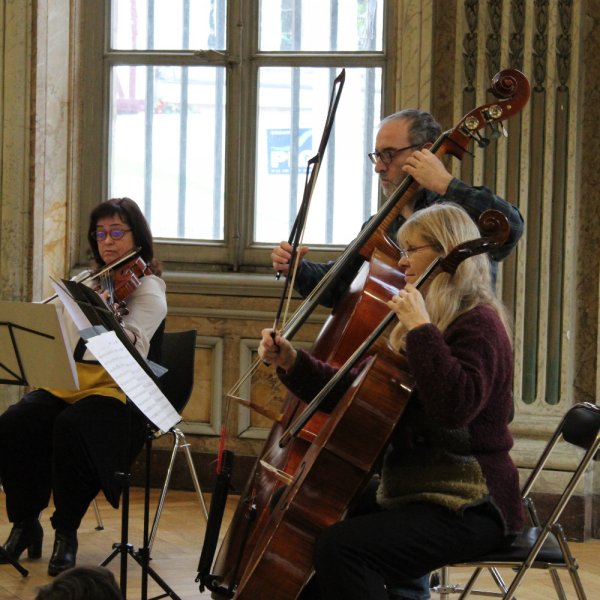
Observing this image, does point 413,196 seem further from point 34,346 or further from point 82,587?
point 82,587

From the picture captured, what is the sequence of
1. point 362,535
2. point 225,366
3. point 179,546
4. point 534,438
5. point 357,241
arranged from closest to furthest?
point 362,535
point 357,241
point 179,546
point 534,438
point 225,366

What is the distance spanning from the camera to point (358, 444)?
2.35m

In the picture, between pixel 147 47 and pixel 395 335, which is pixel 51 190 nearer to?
pixel 147 47

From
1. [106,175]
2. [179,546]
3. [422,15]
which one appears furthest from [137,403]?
[106,175]

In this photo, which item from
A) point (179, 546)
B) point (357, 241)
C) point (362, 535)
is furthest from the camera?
point (179, 546)

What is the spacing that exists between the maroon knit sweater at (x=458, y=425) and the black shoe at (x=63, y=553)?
145cm

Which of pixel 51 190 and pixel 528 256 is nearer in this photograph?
pixel 528 256

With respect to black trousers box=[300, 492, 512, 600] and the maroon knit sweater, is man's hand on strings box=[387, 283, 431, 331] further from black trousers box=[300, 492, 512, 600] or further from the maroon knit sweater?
black trousers box=[300, 492, 512, 600]

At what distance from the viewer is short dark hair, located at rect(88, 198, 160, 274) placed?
3812 mm

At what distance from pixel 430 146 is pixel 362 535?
49.5 inches

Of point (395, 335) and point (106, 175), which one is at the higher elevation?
point (106, 175)

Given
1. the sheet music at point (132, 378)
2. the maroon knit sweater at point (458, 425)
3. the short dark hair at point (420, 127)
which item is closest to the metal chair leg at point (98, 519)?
the sheet music at point (132, 378)

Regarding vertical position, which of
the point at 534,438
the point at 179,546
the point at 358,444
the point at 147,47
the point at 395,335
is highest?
the point at 147,47

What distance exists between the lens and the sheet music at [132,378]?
2650 millimetres
